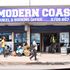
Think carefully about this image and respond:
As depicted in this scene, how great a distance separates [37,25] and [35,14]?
1.42m

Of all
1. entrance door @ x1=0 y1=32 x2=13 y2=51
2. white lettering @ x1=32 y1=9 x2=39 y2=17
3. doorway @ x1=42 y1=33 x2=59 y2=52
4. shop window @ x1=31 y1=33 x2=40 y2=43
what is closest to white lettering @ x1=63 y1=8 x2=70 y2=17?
white lettering @ x1=32 y1=9 x2=39 y2=17

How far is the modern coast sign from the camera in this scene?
74.9ft

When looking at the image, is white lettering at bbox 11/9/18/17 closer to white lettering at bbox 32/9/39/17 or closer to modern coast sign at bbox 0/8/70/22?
modern coast sign at bbox 0/8/70/22

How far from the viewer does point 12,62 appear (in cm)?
1819

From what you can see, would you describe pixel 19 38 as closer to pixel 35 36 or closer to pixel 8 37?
pixel 8 37

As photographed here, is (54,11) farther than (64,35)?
No

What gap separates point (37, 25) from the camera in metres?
24.1

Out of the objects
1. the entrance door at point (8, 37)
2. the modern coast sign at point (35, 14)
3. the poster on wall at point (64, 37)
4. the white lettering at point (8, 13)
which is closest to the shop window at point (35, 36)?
the entrance door at point (8, 37)

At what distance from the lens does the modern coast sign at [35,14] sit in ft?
74.9

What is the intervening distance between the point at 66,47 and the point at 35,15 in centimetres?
379
